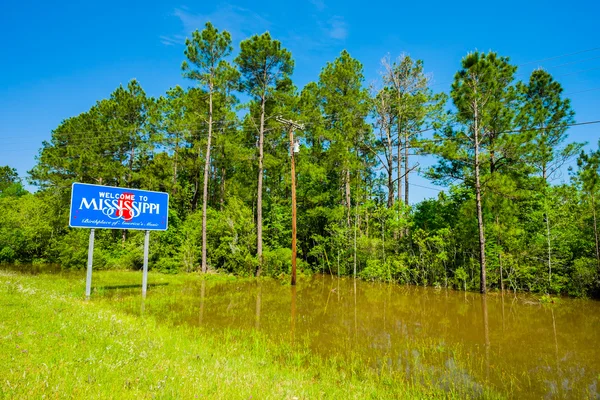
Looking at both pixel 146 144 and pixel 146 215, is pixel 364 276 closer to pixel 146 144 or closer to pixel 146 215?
pixel 146 215

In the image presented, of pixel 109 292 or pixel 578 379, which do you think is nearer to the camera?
pixel 578 379

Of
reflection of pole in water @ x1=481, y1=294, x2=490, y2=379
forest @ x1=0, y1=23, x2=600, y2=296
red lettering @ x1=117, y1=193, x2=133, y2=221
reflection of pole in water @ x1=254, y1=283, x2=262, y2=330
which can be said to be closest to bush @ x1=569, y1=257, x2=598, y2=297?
forest @ x1=0, y1=23, x2=600, y2=296

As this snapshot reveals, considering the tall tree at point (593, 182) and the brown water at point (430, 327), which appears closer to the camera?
the brown water at point (430, 327)

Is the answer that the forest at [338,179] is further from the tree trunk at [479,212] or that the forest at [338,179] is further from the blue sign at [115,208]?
the blue sign at [115,208]

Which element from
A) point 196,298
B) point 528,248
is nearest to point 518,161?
point 528,248

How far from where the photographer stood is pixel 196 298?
45.9 feet

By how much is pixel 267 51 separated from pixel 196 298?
17.7 meters

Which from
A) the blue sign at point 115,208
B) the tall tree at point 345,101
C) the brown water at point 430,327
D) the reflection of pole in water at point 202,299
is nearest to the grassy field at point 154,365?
the brown water at point 430,327

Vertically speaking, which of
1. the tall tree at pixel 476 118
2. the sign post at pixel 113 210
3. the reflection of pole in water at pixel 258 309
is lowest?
the reflection of pole in water at pixel 258 309

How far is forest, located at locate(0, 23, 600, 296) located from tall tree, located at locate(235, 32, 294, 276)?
10cm

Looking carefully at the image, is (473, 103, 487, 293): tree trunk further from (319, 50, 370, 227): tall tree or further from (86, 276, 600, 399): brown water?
(319, 50, 370, 227): tall tree

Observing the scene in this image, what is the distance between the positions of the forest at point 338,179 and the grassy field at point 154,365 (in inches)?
536

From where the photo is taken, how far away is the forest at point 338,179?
17.2 metres

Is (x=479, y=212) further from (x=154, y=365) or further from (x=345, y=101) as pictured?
(x=154, y=365)
